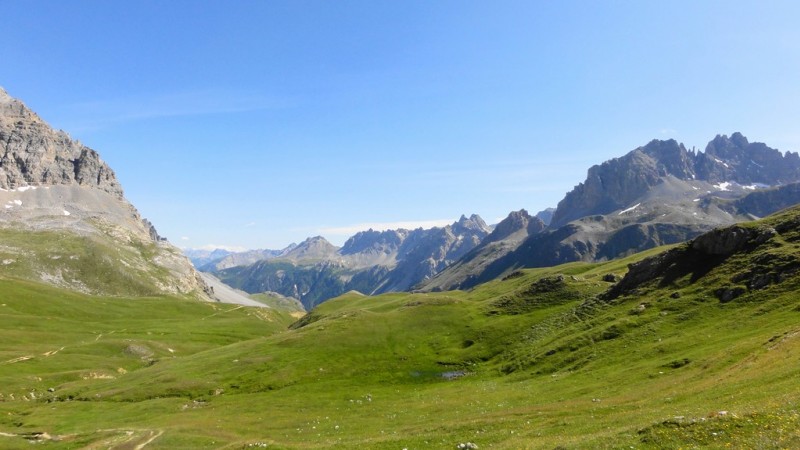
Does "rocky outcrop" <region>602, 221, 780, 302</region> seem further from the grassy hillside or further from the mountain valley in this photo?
the grassy hillside

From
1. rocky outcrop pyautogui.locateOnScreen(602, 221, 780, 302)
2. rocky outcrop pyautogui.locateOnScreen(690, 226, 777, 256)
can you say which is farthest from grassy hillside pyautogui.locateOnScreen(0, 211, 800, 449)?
rocky outcrop pyautogui.locateOnScreen(690, 226, 777, 256)

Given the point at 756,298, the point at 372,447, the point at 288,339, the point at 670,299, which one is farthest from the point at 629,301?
the point at 288,339

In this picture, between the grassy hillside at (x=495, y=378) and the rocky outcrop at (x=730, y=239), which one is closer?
the grassy hillside at (x=495, y=378)

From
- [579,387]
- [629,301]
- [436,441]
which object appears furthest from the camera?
[629,301]

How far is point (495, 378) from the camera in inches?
3142

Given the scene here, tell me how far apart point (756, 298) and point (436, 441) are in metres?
59.2

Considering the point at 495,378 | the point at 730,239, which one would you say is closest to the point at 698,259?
the point at 730,239

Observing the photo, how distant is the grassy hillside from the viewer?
36.7 metres

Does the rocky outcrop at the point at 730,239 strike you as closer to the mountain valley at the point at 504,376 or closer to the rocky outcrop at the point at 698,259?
the rocky outcrop at the point at 698,259

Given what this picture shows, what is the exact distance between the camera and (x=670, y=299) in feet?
267

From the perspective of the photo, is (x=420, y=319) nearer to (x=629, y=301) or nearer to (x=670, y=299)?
(x=629, y=301)

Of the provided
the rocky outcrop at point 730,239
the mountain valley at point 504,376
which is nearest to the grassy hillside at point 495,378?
the mountain valley at point 504,376

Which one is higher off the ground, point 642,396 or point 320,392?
point 642,396

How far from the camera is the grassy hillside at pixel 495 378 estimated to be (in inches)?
1443
